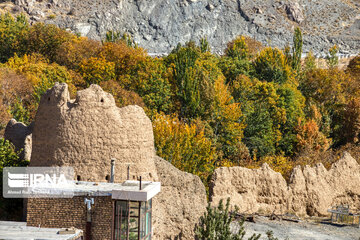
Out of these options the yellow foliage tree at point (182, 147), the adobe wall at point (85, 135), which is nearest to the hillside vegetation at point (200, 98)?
the yellow foliage tree at point (182, 147)

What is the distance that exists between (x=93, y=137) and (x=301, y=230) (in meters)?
12.7

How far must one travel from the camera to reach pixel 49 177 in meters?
16.6

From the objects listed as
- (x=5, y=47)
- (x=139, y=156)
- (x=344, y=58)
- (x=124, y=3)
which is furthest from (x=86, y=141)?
(x=124, y=3)

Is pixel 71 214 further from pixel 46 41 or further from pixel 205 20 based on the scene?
pixel 205 20

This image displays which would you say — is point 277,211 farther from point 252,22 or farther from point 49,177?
point 252,22

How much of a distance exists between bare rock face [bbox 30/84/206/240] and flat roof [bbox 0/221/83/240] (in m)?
2.68

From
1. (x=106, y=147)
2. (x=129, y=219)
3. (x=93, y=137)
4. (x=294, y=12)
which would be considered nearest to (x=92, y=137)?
(x=93, y=137)

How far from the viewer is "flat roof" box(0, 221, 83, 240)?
532 inches

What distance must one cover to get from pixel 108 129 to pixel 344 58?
8669 cm

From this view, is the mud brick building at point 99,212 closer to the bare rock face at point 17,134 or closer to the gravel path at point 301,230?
the bare rock face at point 17,134

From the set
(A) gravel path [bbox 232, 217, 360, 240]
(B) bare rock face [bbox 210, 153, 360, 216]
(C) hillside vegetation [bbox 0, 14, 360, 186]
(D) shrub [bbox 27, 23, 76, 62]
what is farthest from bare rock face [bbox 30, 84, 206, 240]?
(D) shrub [bbox 27, 23, 76, 62]

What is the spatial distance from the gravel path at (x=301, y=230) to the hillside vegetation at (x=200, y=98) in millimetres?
9920

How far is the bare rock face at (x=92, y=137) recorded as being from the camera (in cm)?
1680

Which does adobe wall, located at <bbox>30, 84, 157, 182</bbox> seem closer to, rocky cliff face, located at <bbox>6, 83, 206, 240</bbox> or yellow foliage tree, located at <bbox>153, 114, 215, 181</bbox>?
rocky cliff face, located at <bbox>6, 83, 206, 240</bbox>
